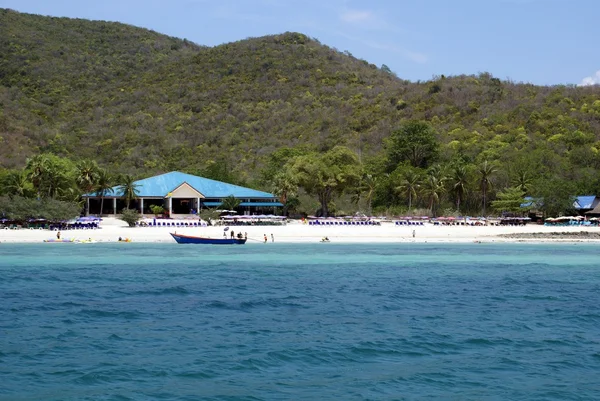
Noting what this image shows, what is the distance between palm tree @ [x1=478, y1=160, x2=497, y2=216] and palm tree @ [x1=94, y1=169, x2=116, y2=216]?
32.4 metres

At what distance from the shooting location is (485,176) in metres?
65.0

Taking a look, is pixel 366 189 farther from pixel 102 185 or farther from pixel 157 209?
pixel 102 185

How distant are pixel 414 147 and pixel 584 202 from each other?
19.5 m

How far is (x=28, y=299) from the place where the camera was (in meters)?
23.2

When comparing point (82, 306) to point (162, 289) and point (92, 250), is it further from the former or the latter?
point (92, 250)

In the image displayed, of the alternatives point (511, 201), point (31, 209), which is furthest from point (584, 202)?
point (31, 209)

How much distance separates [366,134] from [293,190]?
112 feet

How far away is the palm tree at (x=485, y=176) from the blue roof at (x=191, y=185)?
61.0 ft

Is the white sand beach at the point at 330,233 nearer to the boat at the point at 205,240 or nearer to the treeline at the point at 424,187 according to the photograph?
the boat at the point at 205,240

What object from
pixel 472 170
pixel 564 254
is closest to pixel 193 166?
pixel 472 170

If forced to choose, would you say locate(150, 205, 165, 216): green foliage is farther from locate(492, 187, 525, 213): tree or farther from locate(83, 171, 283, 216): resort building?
locate(492, 187, 525, 213): tree

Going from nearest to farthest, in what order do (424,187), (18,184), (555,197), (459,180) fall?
(18,184)
(555,197)
(459,180)
(424,187)

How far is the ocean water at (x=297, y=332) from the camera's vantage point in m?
13.6

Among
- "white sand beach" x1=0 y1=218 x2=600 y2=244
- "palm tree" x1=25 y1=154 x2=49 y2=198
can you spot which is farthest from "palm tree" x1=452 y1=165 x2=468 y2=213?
"palm tree" x1=25 y1=154 x2=49 y2=198
